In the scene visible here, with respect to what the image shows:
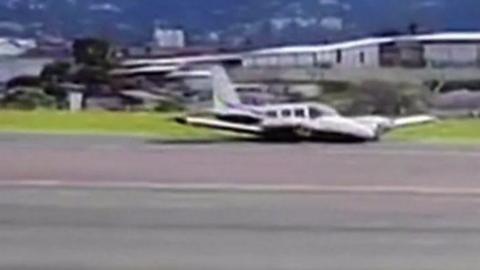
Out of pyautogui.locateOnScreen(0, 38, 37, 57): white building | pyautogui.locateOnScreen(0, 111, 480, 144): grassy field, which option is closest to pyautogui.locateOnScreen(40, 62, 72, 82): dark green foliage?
pyautogui.locateOnScreen(0, 38, 37, 57): white building

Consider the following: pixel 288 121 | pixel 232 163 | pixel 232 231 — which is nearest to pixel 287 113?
pixel 288 121

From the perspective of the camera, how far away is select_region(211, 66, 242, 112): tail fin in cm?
1847

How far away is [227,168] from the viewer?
12.5 m

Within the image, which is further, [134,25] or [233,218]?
[134,25]

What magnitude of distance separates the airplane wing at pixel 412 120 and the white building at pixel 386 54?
869 mm

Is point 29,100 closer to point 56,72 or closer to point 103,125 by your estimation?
point 56,72

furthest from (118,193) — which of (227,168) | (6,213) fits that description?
(227,168)

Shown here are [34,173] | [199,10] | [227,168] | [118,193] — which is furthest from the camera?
[199,10]

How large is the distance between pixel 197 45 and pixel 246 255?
1264cm

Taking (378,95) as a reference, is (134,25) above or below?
above

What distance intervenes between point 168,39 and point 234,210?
10551 mm

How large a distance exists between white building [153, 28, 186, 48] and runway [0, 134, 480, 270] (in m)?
4.39

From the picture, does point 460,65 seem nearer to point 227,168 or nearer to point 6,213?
point 227,168

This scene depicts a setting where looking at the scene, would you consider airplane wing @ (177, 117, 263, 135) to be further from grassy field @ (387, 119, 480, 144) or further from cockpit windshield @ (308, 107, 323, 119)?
grassy field @ (387, 119, 480, 144)
